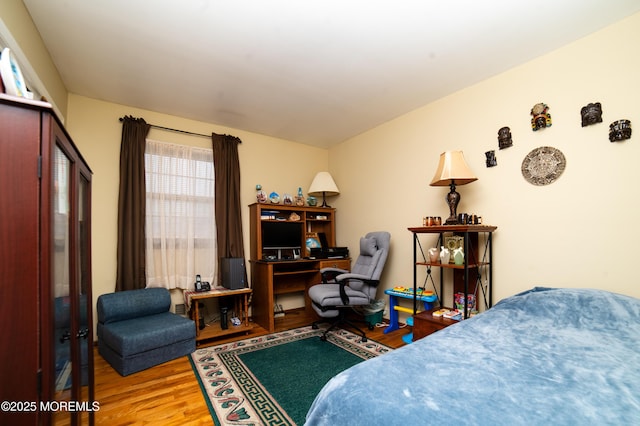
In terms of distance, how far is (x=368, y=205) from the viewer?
4105mm

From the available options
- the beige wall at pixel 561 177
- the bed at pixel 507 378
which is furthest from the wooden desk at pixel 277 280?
the bed at pixel 507 378

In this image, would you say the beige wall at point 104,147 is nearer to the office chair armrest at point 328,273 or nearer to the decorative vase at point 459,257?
the office chair armrest at point 328,273

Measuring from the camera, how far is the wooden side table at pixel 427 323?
Result: 8.17 feet

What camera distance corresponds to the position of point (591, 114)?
2137 millimetres

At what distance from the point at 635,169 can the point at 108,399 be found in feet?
13.3

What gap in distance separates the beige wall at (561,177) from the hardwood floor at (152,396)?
99.6 inches

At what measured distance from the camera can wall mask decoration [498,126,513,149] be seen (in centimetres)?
261

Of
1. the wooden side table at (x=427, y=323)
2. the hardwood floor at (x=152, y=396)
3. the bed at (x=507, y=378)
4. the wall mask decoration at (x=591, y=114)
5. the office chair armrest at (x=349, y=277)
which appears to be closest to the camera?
the bed at (x=507, y=378)

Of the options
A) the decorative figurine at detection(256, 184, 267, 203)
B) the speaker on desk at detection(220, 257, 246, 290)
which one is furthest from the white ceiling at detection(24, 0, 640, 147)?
the speaker on desk at detection(220, 257, 246, 290)

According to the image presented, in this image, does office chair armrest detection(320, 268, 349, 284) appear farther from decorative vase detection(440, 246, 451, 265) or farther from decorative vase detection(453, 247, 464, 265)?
decorative vase detection(453, 247, 464, 265)

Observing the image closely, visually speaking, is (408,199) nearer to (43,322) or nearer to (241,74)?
(241,74)

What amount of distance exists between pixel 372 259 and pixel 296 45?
2391mm

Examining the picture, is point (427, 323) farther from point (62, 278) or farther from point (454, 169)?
point (62, 278)

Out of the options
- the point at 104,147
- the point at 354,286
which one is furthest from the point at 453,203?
the point at 104,147
